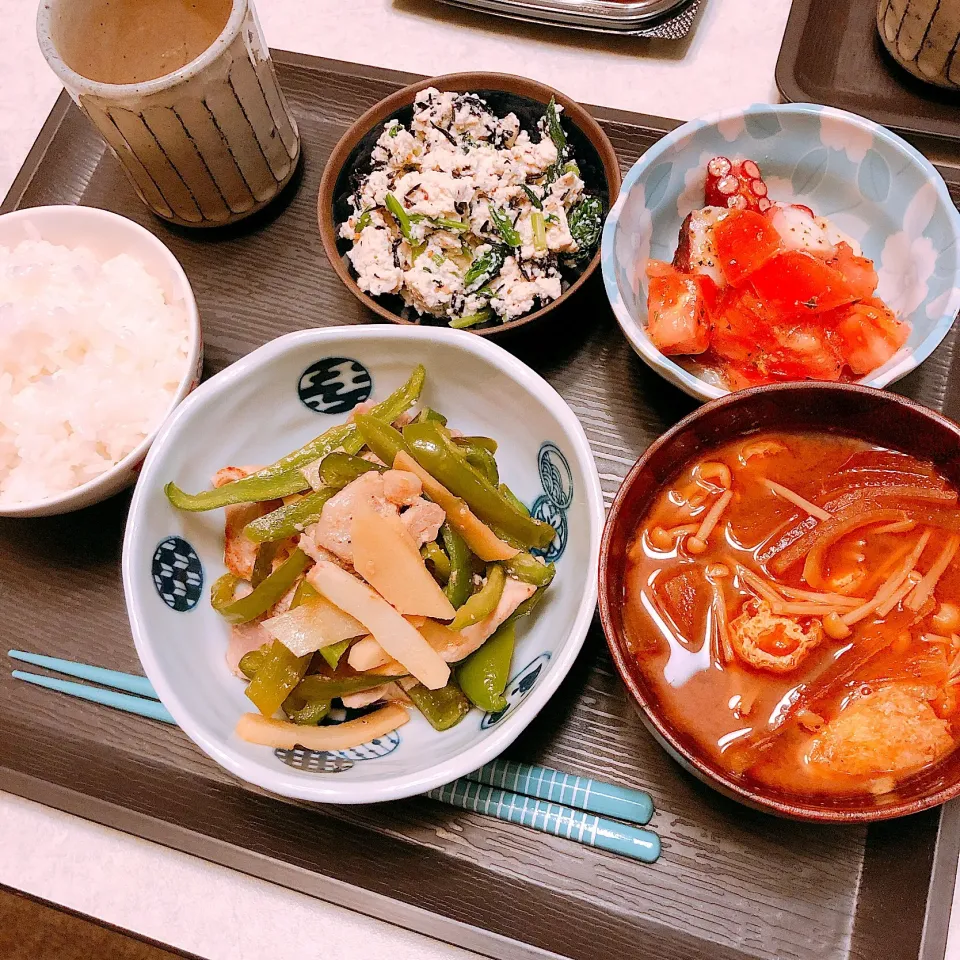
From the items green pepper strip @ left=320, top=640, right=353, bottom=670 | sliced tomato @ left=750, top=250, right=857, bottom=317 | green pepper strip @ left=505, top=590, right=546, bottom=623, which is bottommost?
green pepper strip @ left=320, top=640, right=353, bottom=670

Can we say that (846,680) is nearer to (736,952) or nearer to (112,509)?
(736,952)

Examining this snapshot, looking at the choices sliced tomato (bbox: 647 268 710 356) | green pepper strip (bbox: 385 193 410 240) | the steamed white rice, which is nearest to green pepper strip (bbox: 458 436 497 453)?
sliced tomato (bbox: 647 268 710 356)

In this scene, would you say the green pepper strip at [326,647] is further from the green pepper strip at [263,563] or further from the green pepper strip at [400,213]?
the green pepper strip at [400,213]

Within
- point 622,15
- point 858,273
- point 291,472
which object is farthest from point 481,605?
point 622,15

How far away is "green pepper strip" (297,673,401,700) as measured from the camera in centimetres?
123

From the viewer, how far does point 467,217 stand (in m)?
1.54

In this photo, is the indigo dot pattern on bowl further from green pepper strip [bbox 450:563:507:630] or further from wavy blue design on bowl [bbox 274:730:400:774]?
wavy blue design on bowl [bbox 274:730:400:774]

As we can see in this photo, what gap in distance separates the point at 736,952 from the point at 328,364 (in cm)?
111

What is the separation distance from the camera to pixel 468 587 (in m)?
1.26

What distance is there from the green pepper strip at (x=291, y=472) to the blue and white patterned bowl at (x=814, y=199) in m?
0.38

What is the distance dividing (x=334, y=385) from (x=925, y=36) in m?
1.27

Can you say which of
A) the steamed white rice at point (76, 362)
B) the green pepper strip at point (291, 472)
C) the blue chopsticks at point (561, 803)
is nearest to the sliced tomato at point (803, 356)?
the green pepper strip at point (291, 472)

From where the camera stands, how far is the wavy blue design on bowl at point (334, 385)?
1441mm

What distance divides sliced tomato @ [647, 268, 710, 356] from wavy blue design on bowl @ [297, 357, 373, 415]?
1.63 feet
